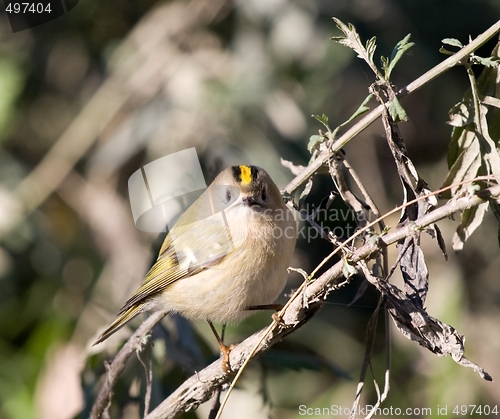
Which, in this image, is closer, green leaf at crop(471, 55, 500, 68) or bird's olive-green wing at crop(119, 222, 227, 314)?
green leaf at crop(471, 55, 500, 68)

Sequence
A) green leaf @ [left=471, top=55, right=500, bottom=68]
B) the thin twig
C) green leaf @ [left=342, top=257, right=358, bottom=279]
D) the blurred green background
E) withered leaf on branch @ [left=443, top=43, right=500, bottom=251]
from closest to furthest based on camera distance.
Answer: green leaf @ [left=342, top=257, right=358, bottom=279] < green leaf @ [left=471, top=55, right=500, bottom=68] < withered leaf on branch @ [left=443, top=43, right=500, bottom=251] < the thin twig < the blurred green background

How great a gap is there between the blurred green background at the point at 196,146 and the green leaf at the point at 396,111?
4.67 ft

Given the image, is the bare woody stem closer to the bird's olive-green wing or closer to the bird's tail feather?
the bird's olive-green wing

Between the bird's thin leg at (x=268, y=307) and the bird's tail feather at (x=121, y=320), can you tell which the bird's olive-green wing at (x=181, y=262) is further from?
the bird's thin leg at (x=268, y=307)

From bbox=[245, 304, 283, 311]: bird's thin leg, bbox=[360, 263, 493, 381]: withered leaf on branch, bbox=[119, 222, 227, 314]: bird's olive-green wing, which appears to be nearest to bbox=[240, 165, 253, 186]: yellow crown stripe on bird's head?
bbox=[119, 222, 227, 314]: bird's olive-green wing

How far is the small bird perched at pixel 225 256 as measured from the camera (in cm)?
204

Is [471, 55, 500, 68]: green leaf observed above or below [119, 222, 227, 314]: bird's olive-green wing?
above

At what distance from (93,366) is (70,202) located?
1.18m

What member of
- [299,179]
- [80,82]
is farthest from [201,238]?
[80,82]

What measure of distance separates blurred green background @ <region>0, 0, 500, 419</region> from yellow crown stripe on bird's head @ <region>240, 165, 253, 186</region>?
558mm

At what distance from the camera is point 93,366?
99.1 inches

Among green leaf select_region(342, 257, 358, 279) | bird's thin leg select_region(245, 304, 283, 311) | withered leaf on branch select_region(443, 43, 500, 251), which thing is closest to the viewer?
green leaf select_region(342, 257, 358, 279)

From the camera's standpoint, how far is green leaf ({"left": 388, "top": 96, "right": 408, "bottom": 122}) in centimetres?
134

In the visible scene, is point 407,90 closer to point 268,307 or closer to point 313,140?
point 313,140
